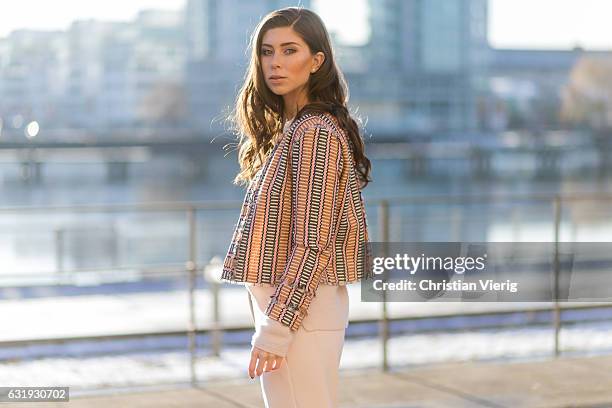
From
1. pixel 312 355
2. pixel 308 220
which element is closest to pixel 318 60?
pixel 308 220

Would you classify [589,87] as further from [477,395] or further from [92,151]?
[477,395]

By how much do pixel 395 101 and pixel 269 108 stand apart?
5786 cm

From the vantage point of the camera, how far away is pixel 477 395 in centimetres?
A: 301

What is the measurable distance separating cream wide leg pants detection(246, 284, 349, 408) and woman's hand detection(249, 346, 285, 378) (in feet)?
0.14

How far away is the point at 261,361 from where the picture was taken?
1.41m

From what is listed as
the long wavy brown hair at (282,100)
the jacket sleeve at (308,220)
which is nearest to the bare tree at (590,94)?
the long wavy brown hair at (282,100)

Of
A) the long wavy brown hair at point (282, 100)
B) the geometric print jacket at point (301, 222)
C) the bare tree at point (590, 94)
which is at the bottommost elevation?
the bare tree at point (590, 94)

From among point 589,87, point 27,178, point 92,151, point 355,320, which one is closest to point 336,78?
point 355,320

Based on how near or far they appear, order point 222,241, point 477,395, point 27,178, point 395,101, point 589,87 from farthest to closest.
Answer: point 589,87 → point 395,101 → point 27,178 → point 222,241 → point 477,395

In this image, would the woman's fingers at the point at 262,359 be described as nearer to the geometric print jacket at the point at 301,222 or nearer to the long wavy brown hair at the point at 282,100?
the geometric print jacket at the point at 301,222

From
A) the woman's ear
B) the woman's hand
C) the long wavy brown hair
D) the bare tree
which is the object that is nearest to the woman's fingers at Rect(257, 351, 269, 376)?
the woman's hand

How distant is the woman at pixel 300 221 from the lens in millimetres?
1397

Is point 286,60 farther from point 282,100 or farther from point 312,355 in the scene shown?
point 312,355

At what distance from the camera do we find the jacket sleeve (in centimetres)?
139
